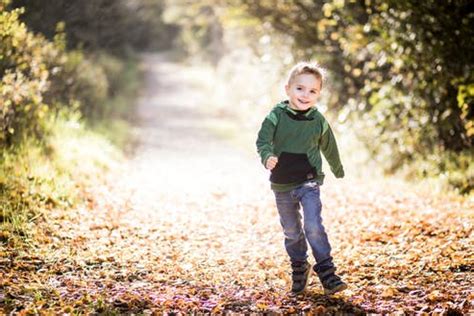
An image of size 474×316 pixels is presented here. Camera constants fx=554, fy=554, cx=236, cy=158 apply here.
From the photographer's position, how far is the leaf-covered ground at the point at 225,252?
444 centimetres

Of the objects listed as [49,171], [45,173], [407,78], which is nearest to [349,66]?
[407,78]

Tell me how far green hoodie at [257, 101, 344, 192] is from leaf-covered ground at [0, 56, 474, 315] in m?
1.03

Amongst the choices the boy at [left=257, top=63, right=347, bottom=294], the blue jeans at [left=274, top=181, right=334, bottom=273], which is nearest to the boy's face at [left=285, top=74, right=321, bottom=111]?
the boy at [left=257, top=63, right=347, bottom=294]

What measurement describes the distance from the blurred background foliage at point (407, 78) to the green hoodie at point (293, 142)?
3910mm

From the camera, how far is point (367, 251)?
5961mm

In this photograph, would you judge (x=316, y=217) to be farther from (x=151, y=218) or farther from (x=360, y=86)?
(x=360, y=86)

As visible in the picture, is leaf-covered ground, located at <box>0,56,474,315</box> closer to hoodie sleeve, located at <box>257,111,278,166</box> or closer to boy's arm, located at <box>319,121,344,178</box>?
boy's arm, located at <box>319,121,344,178</box>

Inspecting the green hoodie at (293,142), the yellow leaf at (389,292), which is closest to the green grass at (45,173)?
Result: the green hoodie at (293,142)

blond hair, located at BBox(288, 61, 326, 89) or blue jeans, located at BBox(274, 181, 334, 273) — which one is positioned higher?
blond hair, located at BBox(288, 61, 326, 89)

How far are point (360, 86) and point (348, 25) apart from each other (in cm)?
178

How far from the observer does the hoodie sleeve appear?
179 inches

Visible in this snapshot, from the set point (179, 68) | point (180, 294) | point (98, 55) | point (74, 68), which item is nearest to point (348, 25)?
point (74, 68)

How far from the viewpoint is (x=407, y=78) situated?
959cm

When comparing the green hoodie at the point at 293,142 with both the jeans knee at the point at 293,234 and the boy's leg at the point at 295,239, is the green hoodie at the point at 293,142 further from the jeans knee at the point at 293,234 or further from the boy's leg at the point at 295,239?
the jeans knee at the point at 293,234
